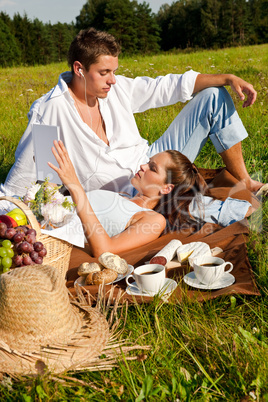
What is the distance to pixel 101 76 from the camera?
3699mm

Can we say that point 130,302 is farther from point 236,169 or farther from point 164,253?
point 236,169

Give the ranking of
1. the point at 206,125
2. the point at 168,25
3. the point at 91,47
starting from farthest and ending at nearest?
the point at 168,25
the point at 206,125
the point at 91,47

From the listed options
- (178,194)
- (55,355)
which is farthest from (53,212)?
(178,194)

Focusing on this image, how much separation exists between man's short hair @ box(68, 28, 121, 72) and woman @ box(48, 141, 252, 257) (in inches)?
39.6

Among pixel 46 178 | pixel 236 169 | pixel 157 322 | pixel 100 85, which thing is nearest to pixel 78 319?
pixel 157 322

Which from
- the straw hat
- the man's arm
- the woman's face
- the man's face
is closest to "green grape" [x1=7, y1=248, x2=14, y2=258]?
the straw hat

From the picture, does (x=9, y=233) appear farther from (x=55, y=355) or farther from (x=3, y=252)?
(x=55, y=355)

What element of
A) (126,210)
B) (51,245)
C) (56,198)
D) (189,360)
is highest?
(56,198)

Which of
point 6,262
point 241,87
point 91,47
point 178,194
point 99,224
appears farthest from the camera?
point 241,87

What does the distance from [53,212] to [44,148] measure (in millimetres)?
490

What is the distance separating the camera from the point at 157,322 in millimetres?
2221

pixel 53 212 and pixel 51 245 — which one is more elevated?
pixel 53 212

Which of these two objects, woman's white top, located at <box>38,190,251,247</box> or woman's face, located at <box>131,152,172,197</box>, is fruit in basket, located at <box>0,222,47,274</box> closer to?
woman's white top, located at <box>38,190,251,247</box>

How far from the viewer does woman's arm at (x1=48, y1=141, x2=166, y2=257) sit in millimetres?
2867
